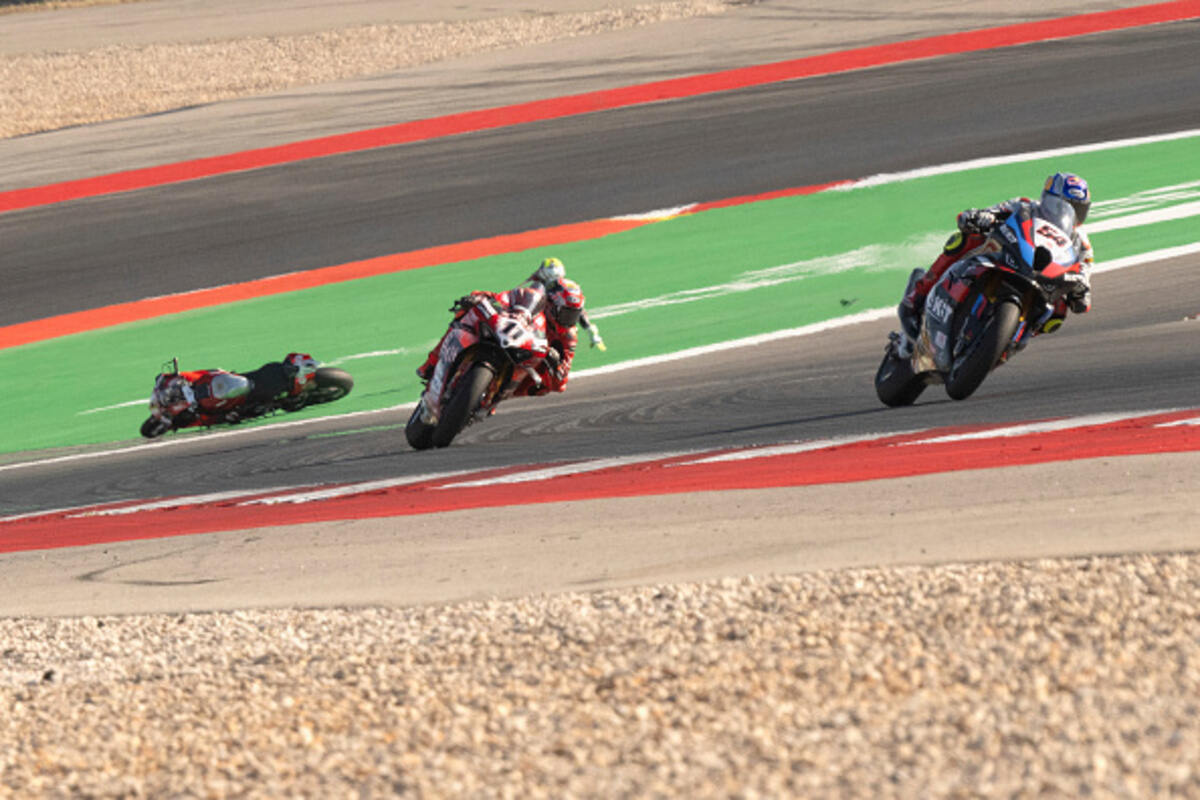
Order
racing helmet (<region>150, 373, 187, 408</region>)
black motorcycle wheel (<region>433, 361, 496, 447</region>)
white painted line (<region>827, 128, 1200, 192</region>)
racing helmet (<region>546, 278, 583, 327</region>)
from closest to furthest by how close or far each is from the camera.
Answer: black motorcycle wheel (<region>433, 361, 496, 447</region>)
racing helmet (<region>546, 278, 583, 327</region>)
racing helmet (<region>150, 373, 187, 408</region>)
white painted line (<region>827, 128, 1200, 192</region>)

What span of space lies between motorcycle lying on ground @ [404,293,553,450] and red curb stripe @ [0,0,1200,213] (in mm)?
11058

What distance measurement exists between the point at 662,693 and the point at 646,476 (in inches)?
161

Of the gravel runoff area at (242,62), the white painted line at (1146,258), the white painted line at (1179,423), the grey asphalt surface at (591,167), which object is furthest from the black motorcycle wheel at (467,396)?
the gravel runoff area at (242,62)

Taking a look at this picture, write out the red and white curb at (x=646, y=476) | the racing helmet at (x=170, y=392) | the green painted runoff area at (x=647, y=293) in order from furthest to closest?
1. the green painted runoff area at (x=647, y=293)
2. the racing helmet at (x=170, y=392)
3. the red and white curb at (x=646, y=476)

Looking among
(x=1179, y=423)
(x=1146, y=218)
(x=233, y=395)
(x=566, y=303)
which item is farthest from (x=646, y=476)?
(x=1146, y=218)

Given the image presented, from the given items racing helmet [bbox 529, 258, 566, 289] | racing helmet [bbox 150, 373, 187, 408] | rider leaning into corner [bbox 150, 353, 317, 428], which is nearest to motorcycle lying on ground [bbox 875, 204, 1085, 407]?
racing helmet [bbox 529, 258, 566, 289]

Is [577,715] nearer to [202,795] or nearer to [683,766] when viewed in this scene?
[683,766]

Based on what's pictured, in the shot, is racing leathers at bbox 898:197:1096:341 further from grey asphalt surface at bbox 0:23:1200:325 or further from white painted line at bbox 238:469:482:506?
grey asphalt surface at bbox 0:23:1200:325

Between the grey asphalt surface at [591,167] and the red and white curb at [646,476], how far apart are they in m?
8.01

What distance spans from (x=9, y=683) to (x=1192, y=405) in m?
6.29

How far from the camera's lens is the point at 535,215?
18.2 m

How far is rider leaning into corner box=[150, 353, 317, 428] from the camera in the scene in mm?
13656

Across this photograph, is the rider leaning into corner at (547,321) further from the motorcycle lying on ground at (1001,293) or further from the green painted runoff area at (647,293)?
the green painted runoff area at (647,293)

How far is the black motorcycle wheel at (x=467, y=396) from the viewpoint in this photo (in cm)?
1069
